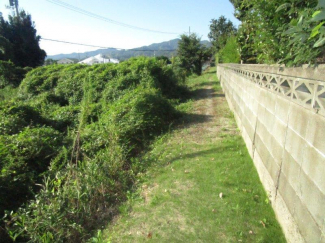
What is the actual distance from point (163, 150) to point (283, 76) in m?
3.49

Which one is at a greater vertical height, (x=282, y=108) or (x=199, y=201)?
(x=282, y=108)

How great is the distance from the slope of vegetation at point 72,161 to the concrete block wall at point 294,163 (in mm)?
2497

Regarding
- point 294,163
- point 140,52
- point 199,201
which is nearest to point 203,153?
point 199,201

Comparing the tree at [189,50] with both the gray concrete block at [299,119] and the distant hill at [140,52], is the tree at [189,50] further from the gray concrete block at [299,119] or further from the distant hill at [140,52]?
the gray concrete block at [299,119]

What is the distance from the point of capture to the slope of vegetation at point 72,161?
3.35 m

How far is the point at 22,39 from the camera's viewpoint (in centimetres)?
3075

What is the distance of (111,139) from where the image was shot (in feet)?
18.7

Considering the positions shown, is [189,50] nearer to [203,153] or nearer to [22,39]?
[203,153]

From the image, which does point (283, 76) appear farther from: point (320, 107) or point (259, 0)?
point (259, 0)

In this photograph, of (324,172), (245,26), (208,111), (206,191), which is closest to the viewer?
(324,172)

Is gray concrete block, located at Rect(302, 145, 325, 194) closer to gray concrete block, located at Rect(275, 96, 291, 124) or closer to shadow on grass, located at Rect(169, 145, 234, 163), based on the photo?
gray concrete block, located at Rect(275, 96, 291, 124)

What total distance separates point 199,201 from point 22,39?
119 ft

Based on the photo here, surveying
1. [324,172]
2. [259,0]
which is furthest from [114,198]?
[259,0]

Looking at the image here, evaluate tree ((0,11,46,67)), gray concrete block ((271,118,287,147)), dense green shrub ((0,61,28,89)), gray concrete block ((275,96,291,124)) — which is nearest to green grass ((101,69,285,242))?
gray concrete block ((271,118,287,147))
